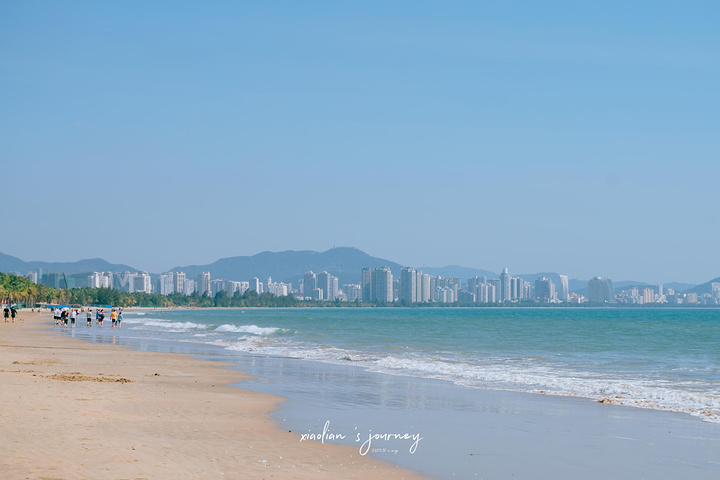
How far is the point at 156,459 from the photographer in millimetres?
9078

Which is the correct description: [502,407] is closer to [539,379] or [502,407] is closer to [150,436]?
[539,379]

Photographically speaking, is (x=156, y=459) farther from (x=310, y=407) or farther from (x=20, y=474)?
(x=310, y=407)

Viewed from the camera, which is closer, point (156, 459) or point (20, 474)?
point (20, 474)

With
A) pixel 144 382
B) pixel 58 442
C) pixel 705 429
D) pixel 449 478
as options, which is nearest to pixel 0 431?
pixel 58 442

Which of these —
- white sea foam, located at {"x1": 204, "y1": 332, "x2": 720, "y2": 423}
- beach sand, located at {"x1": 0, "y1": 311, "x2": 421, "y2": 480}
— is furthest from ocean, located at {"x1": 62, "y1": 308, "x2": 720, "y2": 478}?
beach sand, located at {"x1": 0, "y1": 311, "x2": 421, "y2": 480}

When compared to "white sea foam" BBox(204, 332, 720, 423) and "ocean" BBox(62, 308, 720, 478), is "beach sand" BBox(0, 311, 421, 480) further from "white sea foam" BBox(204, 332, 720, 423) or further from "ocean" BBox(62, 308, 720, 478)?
"white sea foam" BBox(204, 332, 720, 423)

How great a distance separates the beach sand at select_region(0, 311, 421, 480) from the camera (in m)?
8.61

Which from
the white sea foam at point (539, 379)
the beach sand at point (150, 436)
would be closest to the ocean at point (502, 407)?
the white sea foam at point (539, 379)

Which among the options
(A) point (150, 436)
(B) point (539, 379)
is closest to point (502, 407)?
(B) point (539, 379)

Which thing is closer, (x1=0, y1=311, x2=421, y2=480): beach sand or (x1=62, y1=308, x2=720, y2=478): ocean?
(x1=0, y1=311, x2=421, y2=480): beach sand

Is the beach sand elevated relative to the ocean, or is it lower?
elevated

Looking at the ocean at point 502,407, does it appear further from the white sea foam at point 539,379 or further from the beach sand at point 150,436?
the beach sand at point 150,436

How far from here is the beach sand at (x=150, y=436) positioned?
8.61 metres

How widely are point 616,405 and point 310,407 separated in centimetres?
671
